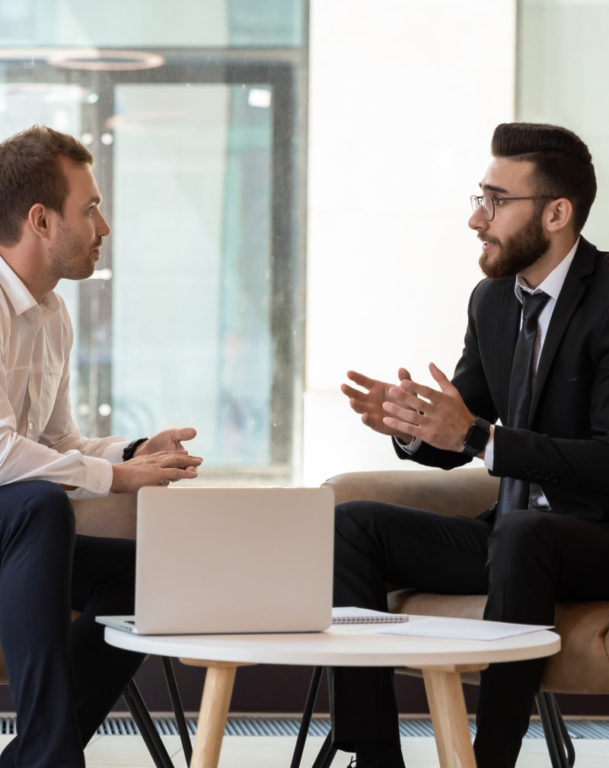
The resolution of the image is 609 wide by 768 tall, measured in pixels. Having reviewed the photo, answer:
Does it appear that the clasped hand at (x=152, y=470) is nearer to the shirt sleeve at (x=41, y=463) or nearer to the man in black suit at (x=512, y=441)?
the shirt sleeve at (x=41, y=463)

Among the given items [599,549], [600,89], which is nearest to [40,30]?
[600,89]

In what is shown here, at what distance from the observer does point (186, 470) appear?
2426 mm

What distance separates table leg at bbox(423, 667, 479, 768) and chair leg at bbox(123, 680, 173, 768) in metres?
0.79

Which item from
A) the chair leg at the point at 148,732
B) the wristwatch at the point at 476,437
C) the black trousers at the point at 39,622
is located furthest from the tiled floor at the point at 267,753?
the wristwatch at the point at 476,437

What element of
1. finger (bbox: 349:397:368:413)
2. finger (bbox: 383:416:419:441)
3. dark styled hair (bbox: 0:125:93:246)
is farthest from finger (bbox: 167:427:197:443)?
dark styled hair (bbox: 0:125:93:246)

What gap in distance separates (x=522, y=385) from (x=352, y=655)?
1238 millimetres

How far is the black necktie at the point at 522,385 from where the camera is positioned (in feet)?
8.39

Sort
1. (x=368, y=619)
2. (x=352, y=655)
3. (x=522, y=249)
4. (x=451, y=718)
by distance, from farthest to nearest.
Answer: (x=522, y=249) → (x=368, y=619) → (x=451, y=718) → (x=352, y=655)

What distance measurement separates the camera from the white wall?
13.2 ft

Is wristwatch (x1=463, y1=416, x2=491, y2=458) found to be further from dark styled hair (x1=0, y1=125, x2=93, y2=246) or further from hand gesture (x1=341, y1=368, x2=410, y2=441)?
dark styled hair (x1=0, y1=125, x2=93, y2=246)

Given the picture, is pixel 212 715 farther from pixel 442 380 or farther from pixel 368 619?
pixel 442 380

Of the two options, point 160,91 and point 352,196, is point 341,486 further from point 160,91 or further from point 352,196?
point 160,91

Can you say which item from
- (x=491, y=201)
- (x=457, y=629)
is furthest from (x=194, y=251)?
(x=457, y=629)

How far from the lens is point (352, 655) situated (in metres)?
1.52
